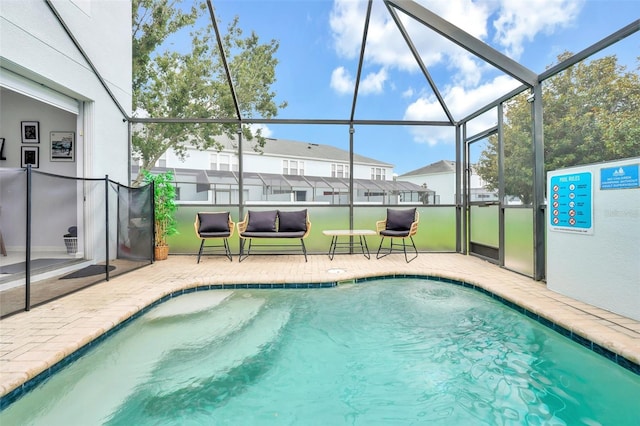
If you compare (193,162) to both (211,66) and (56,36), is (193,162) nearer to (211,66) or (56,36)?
(211,66)

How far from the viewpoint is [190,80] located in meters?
7.16

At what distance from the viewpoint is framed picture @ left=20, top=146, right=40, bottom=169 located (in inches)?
212

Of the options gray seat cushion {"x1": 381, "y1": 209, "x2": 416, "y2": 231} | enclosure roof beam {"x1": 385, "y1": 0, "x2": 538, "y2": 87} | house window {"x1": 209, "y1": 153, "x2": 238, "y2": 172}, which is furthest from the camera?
house window {"x1": 209, "y1": 153, "x2": 238, "y2": 172}

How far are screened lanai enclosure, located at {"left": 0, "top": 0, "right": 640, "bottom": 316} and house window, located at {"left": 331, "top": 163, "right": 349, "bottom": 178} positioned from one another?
59 mm

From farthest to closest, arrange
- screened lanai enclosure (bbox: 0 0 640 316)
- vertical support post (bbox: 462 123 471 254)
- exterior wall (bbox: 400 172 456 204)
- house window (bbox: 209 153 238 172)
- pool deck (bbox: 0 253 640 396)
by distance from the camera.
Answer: exterior wall (bbox: 400 172 456 204) < house window (bbox: 209 153 238 172) < vertical support post (bbox: 462 123 471 254) < screened lanai enclosure (bbox: 0 0 640 316) < pool deck (bbox: 0 253 640 396)

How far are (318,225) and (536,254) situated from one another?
352 cm

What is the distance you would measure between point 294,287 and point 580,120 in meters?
3.82

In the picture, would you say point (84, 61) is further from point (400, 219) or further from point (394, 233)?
point (400, 219)

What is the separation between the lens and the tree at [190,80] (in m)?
6.37

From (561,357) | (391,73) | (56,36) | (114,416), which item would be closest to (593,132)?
(561,357)

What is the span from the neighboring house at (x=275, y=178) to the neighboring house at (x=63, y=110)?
4.16 feet

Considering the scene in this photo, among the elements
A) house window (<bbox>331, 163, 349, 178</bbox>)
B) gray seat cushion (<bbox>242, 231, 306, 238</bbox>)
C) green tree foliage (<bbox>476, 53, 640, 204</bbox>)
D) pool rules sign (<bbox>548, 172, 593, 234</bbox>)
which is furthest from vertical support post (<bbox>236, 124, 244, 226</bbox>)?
pool rules sign (<bbox>548, 172, 593, 234</bbox>)

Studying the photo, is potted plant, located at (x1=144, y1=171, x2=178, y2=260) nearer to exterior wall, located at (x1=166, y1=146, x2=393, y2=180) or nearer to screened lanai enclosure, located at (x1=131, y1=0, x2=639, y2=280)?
screened lanai enclosure, located at (x1=131, y1=0, x2=639, y2=280)

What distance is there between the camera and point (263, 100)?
6.59 metres
